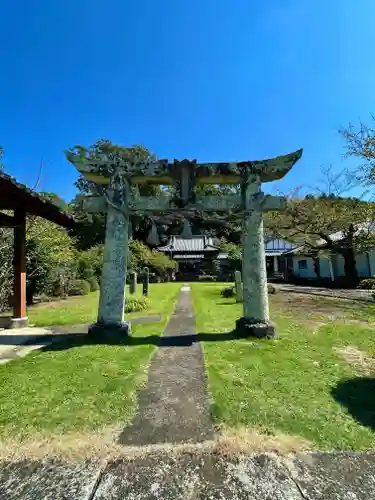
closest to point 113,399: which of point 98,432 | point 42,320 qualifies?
point 98,432

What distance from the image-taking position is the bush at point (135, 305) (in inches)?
440

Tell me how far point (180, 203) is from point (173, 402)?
4.63 metres

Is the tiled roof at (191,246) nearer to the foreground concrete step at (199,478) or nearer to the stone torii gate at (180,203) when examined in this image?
the stone torii gate at (180,203)

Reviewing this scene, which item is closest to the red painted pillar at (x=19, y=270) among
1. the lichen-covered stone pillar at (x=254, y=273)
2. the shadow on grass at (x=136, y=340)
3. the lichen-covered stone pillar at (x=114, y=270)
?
the shadow on grass at (x=136, y=340)

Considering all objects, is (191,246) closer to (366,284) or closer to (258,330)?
(366,284)

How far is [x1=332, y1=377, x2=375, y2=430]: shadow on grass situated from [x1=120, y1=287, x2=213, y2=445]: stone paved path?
65.6 inches

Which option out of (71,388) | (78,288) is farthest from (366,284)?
(71,388)

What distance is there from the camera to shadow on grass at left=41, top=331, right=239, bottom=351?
617 cm

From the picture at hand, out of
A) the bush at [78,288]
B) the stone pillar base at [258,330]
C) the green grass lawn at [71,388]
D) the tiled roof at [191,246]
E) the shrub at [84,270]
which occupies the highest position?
the tiled roof at [191,246]

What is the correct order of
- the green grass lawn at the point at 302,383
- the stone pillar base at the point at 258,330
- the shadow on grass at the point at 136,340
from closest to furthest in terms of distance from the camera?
the green grass lawn at the point at 302,383 < the shadow on grass at the point at 136,340 < the stone pillar base at the point at 258,330

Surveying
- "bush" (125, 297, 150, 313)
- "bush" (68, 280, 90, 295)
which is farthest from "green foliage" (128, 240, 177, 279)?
"bush" (125, 297, 150, 313)

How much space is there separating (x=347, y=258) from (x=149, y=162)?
64.8 feet

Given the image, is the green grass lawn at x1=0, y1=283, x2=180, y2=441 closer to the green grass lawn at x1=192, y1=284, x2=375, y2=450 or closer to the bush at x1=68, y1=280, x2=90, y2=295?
the green grass lawn at x1=192, y1=284, x2=375, y2=450

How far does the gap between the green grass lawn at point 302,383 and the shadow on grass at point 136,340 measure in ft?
0.96
